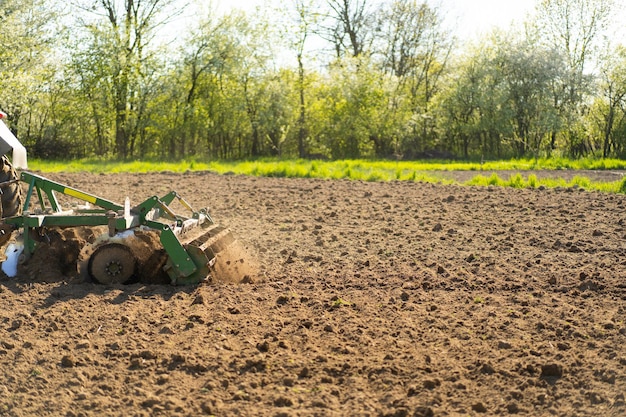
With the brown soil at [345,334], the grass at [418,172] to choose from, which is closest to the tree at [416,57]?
the grass at [418,172]

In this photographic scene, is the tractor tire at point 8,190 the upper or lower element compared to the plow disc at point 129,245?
upper

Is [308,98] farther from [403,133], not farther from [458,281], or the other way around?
[458,281]

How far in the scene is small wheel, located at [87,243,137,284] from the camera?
294 inches

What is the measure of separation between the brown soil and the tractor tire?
0.73m

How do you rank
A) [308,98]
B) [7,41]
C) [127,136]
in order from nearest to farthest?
1. [7,41]
2. [127,136]
3. [308,98]

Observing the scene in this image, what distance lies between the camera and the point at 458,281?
8.05 metres

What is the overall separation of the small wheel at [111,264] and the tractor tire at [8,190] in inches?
48.7

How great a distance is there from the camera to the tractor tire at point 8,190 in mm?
8008

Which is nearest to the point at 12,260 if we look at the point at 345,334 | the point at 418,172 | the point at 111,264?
the point at 111,264

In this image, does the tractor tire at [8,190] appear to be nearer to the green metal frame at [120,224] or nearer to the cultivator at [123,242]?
the cultivator at [123,242]

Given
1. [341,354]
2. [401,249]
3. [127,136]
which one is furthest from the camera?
[127,136]

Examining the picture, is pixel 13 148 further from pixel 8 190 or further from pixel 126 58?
pixel 126 58

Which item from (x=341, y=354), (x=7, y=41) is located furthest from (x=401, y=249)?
(x=7, y=41)

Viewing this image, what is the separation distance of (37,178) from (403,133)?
97.4 ft
